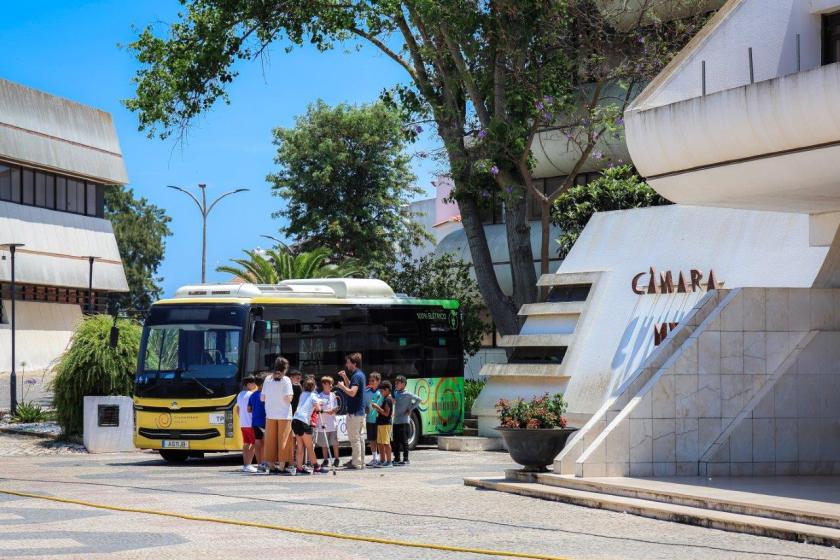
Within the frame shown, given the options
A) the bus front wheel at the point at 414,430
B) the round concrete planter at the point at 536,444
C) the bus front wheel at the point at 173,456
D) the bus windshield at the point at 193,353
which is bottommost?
the bus front wheel at the point at 173,456

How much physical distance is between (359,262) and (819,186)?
35.0 m

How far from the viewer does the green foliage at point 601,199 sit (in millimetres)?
28828

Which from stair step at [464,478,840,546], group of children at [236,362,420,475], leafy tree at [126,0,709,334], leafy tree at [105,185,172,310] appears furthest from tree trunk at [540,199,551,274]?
leafy tree at [105,185,172,310]

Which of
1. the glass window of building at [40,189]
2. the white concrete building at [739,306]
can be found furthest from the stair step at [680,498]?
the glass window of building at [40,189]

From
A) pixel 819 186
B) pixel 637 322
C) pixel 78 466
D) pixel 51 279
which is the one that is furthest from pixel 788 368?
pixel 51 279

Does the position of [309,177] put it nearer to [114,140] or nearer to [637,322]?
[114,140]

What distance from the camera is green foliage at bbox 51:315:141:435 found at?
28188 millimetres

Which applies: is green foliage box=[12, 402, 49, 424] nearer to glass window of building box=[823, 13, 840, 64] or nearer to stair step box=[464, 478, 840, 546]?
stair step box=[464, 478, 840, 546]

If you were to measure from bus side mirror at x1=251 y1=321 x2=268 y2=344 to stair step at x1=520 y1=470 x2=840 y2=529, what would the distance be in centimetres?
706

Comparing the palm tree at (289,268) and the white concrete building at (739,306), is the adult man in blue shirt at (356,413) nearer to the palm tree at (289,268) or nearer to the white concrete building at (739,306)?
the white concrete building at (739,306)

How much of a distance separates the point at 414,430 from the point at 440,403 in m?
1.16

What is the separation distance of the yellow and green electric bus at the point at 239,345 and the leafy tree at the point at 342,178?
24285 mm

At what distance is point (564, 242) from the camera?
3080cm

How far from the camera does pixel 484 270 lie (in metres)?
32.1
